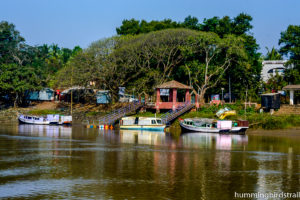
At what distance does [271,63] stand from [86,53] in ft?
139

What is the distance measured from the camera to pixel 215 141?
161 feet

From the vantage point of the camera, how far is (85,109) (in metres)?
81.8

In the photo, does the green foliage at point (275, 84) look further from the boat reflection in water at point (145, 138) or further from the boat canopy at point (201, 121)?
the boat reflection in water at point (145, 138)

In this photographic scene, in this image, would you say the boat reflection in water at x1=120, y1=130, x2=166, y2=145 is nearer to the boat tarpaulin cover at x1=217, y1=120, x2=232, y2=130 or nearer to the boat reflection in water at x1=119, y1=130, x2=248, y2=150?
the boat reflection in water at x1=119, y1=130, x2=248, y2=150

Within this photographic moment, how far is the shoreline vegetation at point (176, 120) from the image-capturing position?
5934 centimetres

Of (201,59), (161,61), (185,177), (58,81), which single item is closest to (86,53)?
(58,81)

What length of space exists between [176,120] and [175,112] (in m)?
1.46

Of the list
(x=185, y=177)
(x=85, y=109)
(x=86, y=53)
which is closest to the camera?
(x=185, y=177)

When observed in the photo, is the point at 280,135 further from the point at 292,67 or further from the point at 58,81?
the point at 58,81

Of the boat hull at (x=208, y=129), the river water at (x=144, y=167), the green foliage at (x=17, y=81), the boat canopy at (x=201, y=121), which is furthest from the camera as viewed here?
the green foliage at (x=17, y=81)

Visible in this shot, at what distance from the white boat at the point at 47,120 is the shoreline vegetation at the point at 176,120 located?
427 cm

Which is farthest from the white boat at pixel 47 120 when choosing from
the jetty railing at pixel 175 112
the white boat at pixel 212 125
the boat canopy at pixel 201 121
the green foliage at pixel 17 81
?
the boat canopy at pixel 201 121

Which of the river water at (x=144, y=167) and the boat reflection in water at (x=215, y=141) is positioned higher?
the boat reflection in water at (x=215, y=141)

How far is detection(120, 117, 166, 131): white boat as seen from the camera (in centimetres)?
6046
